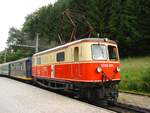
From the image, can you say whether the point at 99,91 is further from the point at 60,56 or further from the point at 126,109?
the point at 60,56

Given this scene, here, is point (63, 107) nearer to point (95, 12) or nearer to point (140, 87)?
point (140, 87)

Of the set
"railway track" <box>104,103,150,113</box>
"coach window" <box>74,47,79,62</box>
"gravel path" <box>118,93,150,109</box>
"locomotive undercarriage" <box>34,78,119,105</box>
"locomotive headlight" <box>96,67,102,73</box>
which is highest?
"coach window" <box>74,47,79,62</box>

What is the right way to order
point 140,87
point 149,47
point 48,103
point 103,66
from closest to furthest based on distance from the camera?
point 48,103, point 103,66, point 140,87, point 149,47

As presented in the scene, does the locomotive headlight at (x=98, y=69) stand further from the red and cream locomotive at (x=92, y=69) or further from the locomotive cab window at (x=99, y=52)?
the locomotive cab window at (x=99, y=52)

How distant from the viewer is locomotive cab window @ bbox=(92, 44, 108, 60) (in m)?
14.9

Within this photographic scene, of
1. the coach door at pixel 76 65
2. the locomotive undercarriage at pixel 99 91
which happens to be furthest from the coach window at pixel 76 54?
the locomotive undercarriage at pixel 99 91

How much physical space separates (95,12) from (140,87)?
94.7ft

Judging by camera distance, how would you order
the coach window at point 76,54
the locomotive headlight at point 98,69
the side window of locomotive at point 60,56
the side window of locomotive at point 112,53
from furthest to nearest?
the side window of locomotive at point 60,56 < the side window of locomotive at point 112,53 < the coach window at point 76,54 < the locomotive headlight at point 98,69

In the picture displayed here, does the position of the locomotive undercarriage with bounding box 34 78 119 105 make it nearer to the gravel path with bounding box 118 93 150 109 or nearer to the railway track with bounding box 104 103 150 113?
the railway track with bounding box 104 103 150 113

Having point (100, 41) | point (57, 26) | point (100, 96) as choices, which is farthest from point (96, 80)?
point (57, 26)

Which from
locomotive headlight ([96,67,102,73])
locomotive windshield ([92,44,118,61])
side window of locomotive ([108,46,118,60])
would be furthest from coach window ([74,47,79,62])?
side window of locomotive ([108,46,118,60])

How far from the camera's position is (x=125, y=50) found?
4031cm

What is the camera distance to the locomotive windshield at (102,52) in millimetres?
14922

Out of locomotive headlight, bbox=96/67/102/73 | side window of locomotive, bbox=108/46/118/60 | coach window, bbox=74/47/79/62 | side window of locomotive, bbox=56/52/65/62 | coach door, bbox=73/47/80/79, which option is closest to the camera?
locomotive headlight, bbox=96/67/102/73
